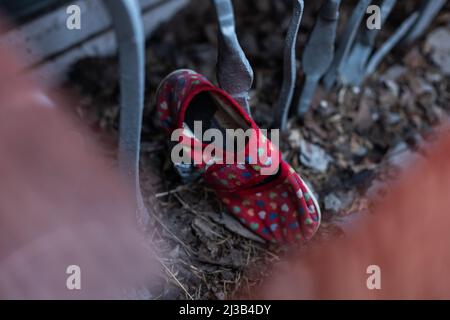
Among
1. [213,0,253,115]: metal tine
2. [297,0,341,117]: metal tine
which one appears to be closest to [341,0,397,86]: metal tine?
[297,0,341,117]: metal tine

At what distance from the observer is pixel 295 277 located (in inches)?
39.0

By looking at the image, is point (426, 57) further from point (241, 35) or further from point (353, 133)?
point (241, 35)

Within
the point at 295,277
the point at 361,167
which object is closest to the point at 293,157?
the point at 361,167

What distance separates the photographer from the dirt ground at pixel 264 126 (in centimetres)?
111

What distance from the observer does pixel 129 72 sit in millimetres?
775

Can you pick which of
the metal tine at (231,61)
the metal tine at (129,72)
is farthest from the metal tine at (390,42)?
the metal tine at (129,72)

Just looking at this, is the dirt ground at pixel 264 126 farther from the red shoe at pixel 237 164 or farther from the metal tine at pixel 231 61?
the metal tine at pixel 231 61

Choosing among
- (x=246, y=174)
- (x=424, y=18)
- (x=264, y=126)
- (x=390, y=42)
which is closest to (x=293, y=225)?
(x=246, y=174)

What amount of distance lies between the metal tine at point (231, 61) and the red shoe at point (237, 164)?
1.0 inches

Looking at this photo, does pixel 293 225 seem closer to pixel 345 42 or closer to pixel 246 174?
pixel 246 174

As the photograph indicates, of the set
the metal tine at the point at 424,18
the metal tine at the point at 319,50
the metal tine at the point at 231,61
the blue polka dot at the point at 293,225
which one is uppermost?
the metal tine at the point at 424,18

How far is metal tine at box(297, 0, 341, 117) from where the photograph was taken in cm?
117

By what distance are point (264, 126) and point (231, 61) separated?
39 centimetres

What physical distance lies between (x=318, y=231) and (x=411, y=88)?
0.65m
